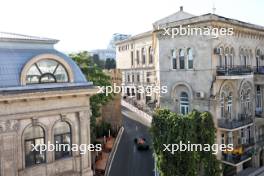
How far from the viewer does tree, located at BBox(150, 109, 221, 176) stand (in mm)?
20438

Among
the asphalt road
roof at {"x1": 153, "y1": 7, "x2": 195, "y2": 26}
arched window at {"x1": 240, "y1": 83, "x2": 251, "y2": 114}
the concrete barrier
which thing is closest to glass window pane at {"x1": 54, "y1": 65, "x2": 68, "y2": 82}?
the asphalt road

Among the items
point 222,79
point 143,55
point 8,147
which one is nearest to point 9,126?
point 8,147

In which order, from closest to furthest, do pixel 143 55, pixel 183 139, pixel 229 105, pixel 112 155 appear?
pixel 183 139 < pixel 229 105 < pixel 112 155 < pixel 143 55

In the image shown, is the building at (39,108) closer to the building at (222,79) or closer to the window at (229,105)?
the building at (222,79)

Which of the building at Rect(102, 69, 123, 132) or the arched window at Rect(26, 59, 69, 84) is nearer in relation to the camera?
the arched window at Rect(26, 59, 69, 84)

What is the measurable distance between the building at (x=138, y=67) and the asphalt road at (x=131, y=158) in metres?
4.46

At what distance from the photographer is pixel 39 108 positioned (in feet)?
44.7

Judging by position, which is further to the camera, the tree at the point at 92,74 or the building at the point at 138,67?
the building at the point at 138,67

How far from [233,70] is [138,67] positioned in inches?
1065

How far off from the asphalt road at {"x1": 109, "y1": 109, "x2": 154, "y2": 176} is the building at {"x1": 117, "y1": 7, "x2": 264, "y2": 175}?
21.2 feet

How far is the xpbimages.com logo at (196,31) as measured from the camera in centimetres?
2364

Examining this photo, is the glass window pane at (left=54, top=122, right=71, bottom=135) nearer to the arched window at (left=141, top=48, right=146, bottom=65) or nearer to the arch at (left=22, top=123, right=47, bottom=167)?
the arch at (left=22, top=123, right=47, bottom=167)

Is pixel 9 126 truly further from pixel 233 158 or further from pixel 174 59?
pixel 233 158

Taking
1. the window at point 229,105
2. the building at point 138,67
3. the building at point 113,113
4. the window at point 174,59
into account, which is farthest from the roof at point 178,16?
the window at point 229,105
